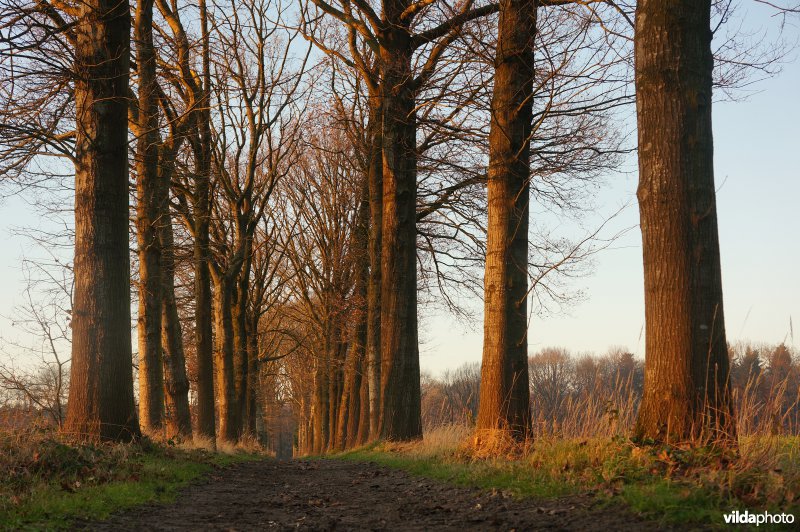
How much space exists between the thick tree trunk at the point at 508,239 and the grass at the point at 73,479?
14.0ft

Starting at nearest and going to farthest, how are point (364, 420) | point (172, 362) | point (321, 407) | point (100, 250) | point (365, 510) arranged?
point (365, 510), point (100, 250), point (172, 362), point (364, 420), point (321, 407)

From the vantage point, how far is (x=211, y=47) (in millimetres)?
15453

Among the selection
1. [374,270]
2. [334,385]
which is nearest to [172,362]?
[374,270]

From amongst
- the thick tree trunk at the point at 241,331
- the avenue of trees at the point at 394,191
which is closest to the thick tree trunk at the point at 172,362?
the avenue of trees at the point at 394,191

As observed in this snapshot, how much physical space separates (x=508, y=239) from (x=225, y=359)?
12450mm

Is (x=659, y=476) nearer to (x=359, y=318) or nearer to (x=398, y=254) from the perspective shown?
(x=398, y=254)

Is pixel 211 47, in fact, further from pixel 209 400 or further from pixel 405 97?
pixel 209 400

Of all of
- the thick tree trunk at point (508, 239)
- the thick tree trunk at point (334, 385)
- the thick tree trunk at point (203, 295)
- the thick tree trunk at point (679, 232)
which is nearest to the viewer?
the thick tree trunk at point (679, 232)

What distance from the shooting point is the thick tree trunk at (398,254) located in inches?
588

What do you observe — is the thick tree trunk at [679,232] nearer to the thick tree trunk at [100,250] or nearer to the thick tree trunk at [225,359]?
the thick tree trunk at [100,250]

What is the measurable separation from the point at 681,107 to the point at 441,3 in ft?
21.7

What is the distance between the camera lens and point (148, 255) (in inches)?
581

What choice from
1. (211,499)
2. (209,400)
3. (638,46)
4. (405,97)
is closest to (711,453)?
(638,46)

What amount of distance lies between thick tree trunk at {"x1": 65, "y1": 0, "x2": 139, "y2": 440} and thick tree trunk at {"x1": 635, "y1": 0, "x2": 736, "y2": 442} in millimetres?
7114
